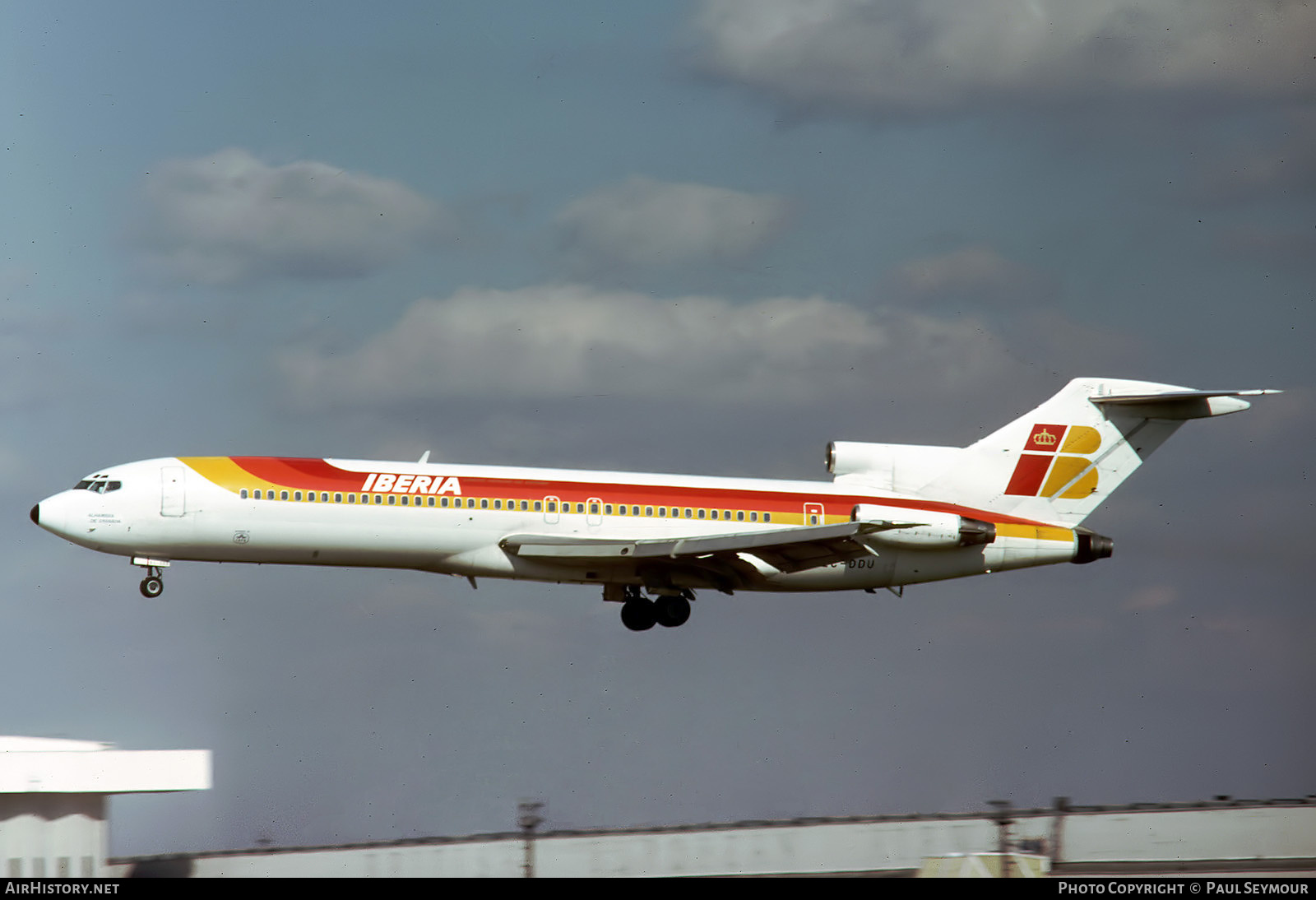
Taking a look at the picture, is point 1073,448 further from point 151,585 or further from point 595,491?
point 151,585

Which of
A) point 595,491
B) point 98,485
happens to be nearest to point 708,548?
point 595,491

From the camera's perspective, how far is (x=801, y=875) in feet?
179

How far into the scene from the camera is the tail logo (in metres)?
50.8

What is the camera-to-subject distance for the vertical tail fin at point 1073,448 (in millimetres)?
50594

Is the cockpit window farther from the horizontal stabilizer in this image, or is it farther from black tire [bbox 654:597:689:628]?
the horizontal stabilizer

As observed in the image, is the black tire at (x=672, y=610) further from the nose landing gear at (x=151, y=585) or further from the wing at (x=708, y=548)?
the nose landing gear at (x=151, y=585)

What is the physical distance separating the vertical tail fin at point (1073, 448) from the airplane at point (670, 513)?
2.1 inches

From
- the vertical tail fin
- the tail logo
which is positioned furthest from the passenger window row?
the tail logo

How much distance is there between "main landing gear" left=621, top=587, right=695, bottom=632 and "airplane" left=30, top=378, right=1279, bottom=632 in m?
0.05

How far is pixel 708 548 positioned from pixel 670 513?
6.81 feet

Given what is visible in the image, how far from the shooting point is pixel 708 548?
147ft

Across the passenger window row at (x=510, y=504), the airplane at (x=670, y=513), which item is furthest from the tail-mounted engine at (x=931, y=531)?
the passenger window row at (x=510, y=504)

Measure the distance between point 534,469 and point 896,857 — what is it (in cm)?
2181
